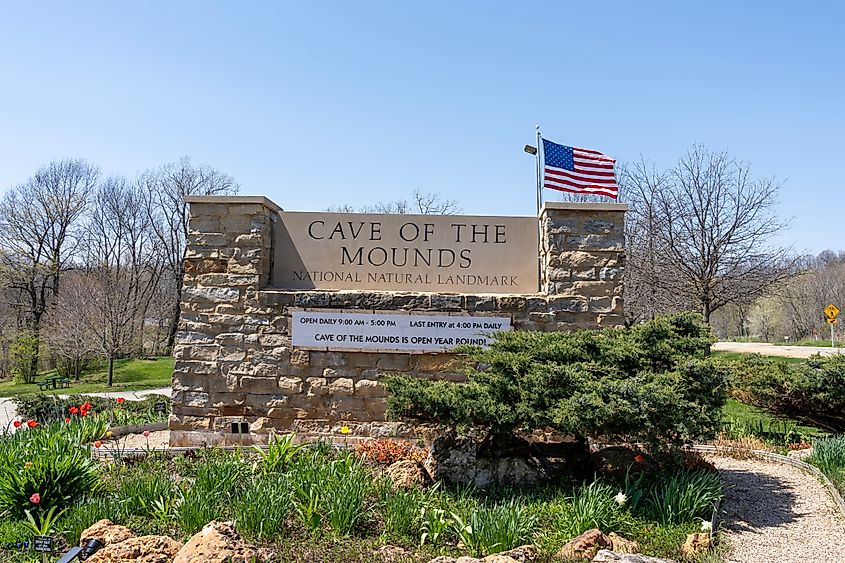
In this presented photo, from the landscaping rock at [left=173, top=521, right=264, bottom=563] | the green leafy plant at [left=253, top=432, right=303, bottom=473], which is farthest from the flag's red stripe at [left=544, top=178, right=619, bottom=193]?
the landscaping rock at [left=173, top=521, right=264, bottom=563]

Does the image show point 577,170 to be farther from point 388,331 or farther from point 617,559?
point 617,559

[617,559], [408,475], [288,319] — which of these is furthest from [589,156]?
[617,559]

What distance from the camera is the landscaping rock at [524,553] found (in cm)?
364

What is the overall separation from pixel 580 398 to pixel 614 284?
3163 mm

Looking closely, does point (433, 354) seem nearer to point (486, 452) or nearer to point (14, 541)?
point (486, 452)

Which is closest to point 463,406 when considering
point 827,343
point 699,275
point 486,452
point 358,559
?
point 486,452

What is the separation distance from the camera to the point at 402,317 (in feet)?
23.7

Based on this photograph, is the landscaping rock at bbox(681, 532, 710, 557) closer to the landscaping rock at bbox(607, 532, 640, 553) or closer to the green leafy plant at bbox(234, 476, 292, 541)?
the landscaping rock at bbox(607, 532, 640, 553)

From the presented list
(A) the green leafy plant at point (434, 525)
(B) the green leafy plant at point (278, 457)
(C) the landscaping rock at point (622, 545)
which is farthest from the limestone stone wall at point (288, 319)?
(C) the landscaping rock at point (622, 545)

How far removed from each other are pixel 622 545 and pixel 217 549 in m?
2.60

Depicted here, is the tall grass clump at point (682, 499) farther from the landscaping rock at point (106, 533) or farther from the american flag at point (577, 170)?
the american flag at point (577, 170)

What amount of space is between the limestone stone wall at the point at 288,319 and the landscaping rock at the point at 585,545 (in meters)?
3.33

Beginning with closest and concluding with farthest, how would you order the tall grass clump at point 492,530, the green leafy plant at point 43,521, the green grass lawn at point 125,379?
the tall grass clump at point 492,530, the green leafy plant at point 43,521, the green grass lawn at point 125,379

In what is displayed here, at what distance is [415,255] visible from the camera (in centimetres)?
762
